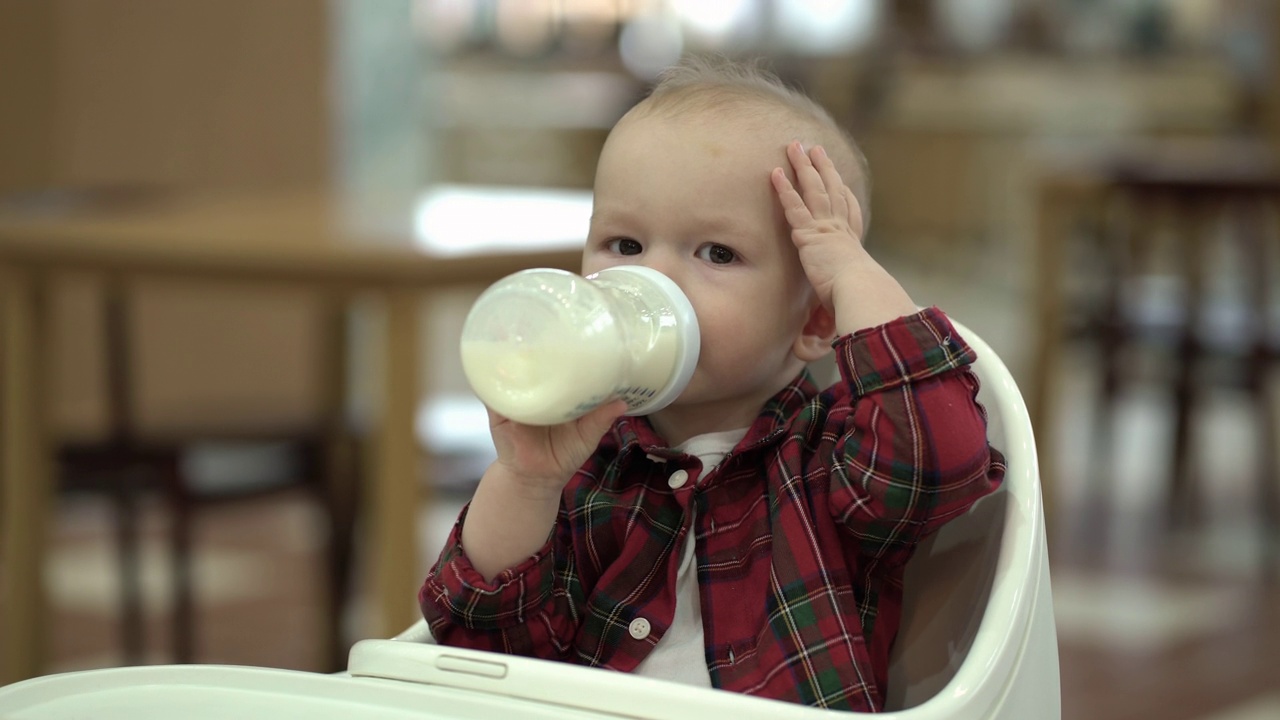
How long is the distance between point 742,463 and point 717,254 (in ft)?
0.44

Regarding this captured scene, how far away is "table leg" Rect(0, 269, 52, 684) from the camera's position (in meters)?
2.02

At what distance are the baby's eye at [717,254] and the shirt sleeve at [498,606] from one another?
19cm

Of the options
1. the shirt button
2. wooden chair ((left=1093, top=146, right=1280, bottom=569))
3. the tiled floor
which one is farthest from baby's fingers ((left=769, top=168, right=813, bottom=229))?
wooden chair ((left=1093, top=146, right=1280, bottom=569))

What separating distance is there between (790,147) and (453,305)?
18.5 feet

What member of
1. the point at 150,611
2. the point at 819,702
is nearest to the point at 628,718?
the point at 819,702

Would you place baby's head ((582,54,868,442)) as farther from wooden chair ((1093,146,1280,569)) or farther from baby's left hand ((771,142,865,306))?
wooden chair ((1093,146,1280,569))

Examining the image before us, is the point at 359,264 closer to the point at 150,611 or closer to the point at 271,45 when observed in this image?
the point at 150,611

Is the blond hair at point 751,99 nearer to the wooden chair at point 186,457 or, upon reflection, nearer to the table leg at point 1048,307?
the wooden chair at point 186,457

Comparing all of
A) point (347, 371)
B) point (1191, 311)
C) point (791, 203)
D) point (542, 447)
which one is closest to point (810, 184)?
point (791, 203)

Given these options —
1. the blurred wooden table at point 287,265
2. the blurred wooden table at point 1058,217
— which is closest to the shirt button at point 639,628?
the blurred wooden table at point 287,265

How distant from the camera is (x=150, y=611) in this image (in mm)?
2871

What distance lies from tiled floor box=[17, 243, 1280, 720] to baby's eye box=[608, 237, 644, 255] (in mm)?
1493

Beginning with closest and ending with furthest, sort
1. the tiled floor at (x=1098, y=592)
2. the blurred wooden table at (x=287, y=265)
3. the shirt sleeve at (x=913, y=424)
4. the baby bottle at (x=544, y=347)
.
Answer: the baby bottle at (x=544, y=347), the shirt sleeve at (x=913, y=424), the blurred wooden table at (x=287, y=265), the tiled floor at (x=1098, y=592)

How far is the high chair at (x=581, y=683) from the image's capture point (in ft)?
2.41
